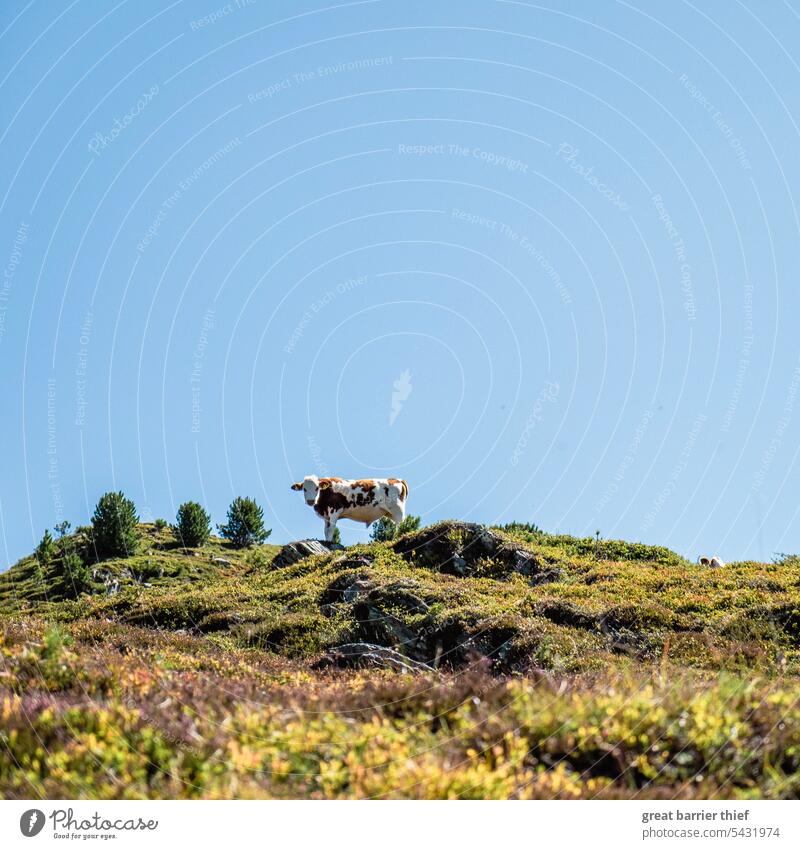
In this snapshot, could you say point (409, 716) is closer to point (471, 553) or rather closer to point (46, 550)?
point (471, 553)

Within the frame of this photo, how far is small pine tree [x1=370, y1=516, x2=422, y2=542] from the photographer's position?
40125 millimetres

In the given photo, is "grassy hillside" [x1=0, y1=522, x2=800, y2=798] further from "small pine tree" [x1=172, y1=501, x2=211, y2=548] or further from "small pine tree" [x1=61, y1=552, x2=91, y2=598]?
"small pine tree" [x1=172, y1=501, x2=211, y2=548]

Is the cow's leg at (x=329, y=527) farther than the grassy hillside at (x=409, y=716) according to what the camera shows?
Yes

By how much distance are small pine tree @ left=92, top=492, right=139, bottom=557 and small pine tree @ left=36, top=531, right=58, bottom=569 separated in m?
2.12

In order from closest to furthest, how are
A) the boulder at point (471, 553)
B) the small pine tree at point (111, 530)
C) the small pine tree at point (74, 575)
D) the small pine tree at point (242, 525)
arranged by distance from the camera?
the boulder at point (471, 553), the small pine tree at point (74, 575), the small pine tree at point (111, 530), the small pine tree at point (242, 525)

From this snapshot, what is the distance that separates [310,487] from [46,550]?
13349mm

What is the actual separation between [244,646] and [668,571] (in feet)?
53.6

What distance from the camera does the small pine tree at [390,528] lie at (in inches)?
1580
